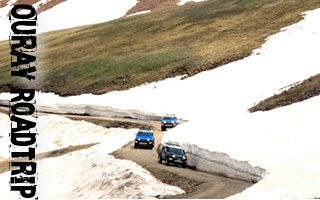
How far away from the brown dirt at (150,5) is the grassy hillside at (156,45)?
11.2 m

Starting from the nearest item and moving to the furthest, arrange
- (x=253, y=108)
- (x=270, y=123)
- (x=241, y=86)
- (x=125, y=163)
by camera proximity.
Answer: 1. (x=125, y=163)
2. (x=270, y=123)
3. (x=253, y=108)
4. (x=241, y=86)

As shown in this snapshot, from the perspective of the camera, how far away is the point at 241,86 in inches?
2990

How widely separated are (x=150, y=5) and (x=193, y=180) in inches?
4603

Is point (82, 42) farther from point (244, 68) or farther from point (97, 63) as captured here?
point (244, 68)

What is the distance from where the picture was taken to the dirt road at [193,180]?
30214mm

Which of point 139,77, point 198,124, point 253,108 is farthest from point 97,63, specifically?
point 198,124

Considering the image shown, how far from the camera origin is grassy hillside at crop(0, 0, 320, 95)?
93625 millimetres

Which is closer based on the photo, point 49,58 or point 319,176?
point 319,176

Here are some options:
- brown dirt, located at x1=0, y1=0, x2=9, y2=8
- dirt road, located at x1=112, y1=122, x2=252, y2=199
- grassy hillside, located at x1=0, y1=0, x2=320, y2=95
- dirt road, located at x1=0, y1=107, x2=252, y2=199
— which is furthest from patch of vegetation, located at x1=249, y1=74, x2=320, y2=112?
brown dirt, located at x1=0, y1=0, x2=9, y2=8

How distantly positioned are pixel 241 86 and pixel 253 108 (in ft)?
44.8

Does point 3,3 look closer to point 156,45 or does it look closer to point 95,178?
point 156,45

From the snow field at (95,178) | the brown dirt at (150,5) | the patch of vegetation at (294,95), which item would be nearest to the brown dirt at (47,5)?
the brown dirt at (150,5)

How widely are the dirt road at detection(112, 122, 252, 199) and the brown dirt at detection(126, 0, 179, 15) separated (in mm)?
103832

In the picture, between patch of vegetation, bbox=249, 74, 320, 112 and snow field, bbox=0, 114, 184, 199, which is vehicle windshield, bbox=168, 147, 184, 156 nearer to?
snow field, bbox=0, 114, 184, 199
